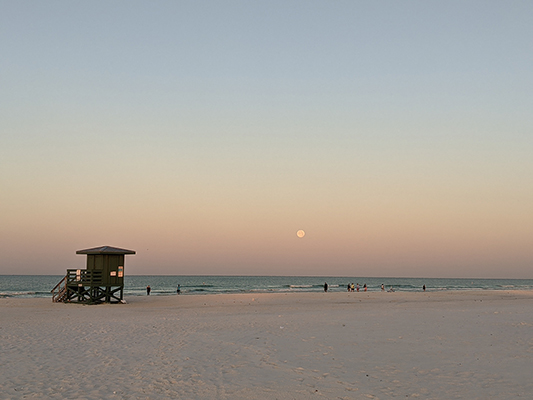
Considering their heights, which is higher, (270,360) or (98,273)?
(98,273)

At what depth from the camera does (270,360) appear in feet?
40.3

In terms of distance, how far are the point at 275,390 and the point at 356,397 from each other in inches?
66.2

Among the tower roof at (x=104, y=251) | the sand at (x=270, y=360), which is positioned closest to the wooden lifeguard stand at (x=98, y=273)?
the tower roof at (x=104, y=251)

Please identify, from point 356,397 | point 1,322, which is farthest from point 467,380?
point 1,322

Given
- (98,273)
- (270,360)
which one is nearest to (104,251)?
(98,273)

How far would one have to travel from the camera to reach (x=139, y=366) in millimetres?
11500

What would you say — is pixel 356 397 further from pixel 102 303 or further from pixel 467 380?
pixel 102 303

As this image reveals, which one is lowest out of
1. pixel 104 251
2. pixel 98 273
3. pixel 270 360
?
pixel 270 360

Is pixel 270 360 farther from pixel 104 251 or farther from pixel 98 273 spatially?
pixel 98 273

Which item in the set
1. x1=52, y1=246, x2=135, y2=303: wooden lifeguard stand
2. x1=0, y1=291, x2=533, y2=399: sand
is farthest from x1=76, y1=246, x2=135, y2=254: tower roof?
x1=0, y1=291, x2=533, y2=399: sand

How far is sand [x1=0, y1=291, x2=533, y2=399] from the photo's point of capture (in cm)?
929

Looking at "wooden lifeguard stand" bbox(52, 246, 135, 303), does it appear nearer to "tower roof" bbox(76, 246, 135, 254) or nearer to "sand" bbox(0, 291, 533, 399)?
"tower roof" bbox(76, 246, 135, 254)

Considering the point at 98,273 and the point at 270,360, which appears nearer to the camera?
the point at 270,360

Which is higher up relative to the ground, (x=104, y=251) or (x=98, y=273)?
(x=104, y=251)
